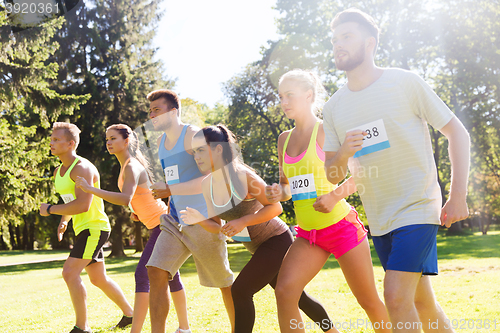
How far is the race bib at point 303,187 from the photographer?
3.32m

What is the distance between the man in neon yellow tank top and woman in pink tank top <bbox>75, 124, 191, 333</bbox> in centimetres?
36

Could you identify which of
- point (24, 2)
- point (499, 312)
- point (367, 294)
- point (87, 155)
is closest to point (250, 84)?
point (87, 155)

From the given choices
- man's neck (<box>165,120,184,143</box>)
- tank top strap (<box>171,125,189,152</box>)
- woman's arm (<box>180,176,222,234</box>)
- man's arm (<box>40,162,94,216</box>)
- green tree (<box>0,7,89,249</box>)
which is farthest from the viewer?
green tree (<box>0,7,89,249</box>)

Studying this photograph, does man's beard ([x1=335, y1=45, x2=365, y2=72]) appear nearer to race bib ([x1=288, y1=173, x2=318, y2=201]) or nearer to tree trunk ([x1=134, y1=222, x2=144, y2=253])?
race bib ([x1=288, y1=173, x2=318, y2=201])

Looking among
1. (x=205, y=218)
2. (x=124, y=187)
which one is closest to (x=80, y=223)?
(x=124, y=187)

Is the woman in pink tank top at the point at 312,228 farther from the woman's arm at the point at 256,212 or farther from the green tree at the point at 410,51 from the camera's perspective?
the green tree at the point at 410,51

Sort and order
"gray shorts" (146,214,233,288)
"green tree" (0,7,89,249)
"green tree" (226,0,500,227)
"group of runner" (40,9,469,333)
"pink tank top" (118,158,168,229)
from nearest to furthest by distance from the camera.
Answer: "group of runner" (40,9,469,333)
"gray shorts" (146,214,233,288)
"pink tank top" (118,158,168,229)
"green tree" (0,7,89,249)
"green tree" (226,0,500,227)

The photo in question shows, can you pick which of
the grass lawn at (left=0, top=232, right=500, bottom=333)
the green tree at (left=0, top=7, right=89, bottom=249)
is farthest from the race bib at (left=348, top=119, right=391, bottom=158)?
the green tree at (left=0, top=7, right=89, bottom=249)

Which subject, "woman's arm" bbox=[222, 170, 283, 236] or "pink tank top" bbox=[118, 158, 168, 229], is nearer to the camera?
"woman's arm" bbox=[222, 170, 283, 236]

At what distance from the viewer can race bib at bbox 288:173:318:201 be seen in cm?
332

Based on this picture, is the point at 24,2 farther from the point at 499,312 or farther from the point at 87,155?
the point at 499,312

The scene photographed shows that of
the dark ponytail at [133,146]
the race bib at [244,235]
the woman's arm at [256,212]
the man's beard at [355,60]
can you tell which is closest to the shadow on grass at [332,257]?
the dark ponytail at [133,146]

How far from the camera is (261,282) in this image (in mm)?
3348

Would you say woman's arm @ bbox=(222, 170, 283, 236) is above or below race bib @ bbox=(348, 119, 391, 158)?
below
